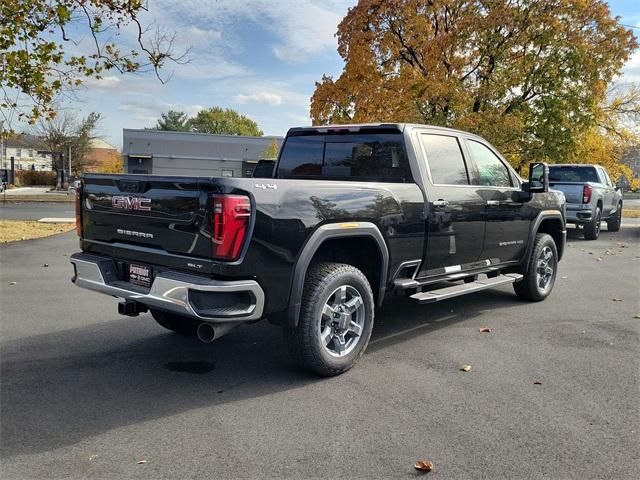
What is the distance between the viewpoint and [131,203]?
4.14 metres

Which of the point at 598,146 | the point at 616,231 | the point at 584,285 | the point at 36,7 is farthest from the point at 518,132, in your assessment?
the point at 36,7

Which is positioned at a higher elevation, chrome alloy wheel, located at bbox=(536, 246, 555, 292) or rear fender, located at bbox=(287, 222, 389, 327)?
rear fender, located at bbox=(287, 222, 389, 327)

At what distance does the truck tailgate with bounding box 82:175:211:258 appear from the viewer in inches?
146

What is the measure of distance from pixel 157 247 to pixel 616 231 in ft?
57.6

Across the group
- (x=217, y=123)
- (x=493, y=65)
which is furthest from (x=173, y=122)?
(x=493, y=65)

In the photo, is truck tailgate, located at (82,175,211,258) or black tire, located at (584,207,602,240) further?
black tire, located at (584,207,602,240)

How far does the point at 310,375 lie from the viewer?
14.3 feet

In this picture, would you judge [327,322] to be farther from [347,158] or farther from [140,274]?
[347,158]

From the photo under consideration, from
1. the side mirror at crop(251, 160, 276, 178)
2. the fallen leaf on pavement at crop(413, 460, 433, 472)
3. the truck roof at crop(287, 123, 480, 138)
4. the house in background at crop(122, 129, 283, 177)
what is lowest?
the fallen leaf on pavement at crop(413, 460, 433, 472)

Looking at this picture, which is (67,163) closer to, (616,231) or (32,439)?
(616,231)

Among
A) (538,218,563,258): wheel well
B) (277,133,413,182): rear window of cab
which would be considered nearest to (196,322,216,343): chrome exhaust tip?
(277,133,413,182): rear window of cab

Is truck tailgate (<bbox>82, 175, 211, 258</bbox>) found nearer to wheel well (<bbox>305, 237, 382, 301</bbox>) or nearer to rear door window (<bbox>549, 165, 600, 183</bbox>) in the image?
wheel well (<bbox>305, 237, 382, 301</bbox>)

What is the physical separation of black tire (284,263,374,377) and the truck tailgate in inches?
35.2

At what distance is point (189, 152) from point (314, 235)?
50.4m
